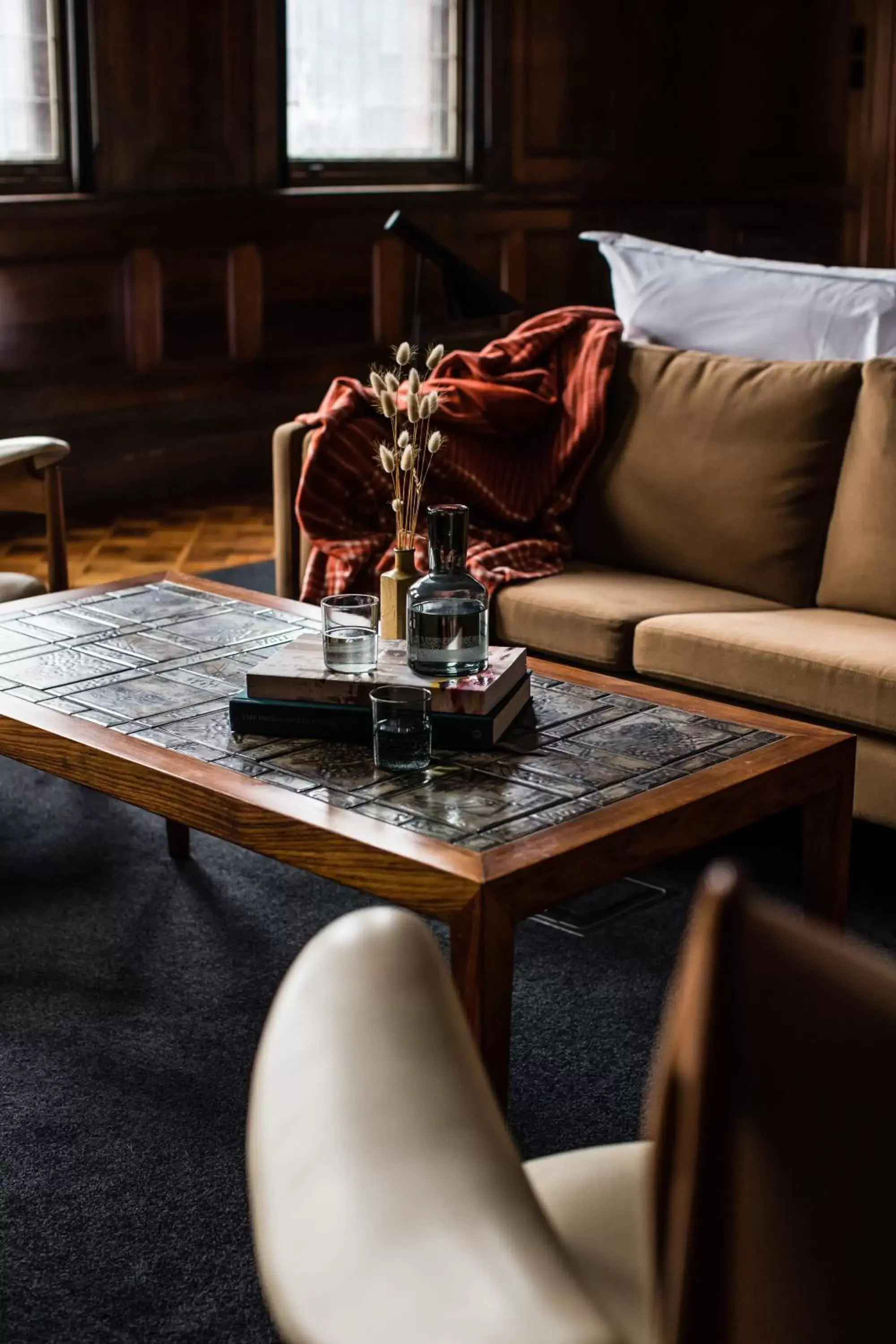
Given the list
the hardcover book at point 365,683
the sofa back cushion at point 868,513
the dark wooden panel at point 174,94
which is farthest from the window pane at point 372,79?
the hardcover book at point 365,683

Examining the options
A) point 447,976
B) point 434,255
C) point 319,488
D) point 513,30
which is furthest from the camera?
point 513,30

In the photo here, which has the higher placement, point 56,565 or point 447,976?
point 447,976

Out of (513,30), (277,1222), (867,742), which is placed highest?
(513,30)

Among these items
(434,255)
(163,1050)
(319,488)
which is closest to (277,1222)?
(163,1050)

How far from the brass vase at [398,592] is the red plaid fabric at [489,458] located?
628 millimetres

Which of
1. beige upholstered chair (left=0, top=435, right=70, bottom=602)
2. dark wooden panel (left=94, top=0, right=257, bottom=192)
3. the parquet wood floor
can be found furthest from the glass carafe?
dark wooden panel (left=94, top=0, right=257, bottom=192)

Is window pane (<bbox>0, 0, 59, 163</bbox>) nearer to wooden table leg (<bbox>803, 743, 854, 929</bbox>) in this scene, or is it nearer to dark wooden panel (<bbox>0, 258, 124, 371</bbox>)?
dark wooden panel (<bbox>0, 258, 124, 371</bbox>)

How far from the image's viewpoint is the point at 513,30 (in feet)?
21.6

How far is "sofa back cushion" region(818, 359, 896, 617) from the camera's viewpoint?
2838 mm

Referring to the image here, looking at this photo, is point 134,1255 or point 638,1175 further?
point 134,1255

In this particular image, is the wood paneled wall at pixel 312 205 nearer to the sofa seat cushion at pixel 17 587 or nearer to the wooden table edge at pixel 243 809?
the sofa seat cushion at pixel 17 587

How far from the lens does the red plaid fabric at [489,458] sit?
3.07 metres

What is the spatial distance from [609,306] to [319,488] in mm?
4490

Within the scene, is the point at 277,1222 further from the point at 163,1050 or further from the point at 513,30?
the point at 513,30
